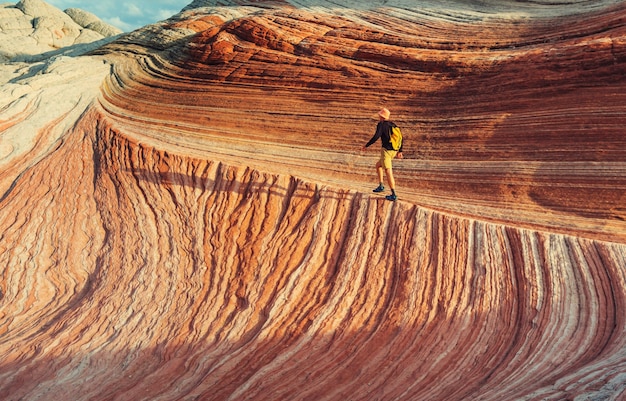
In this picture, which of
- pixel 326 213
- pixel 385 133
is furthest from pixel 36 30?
pixel 385 133

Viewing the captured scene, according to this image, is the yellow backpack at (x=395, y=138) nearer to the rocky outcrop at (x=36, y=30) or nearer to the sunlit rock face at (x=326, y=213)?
the sunlit rock face at (x=326, y=213)

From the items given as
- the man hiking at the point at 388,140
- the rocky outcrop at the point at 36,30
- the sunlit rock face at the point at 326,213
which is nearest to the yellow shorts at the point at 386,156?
the man hiking at the point at 388,140

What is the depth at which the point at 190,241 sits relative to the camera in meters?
8.73

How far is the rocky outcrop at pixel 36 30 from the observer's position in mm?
30484

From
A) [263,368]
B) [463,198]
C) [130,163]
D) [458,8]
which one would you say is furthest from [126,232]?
[458,8]

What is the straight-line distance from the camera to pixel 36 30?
1316 inches

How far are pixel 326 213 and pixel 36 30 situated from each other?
32.1m

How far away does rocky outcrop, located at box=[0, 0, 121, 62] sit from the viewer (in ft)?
100

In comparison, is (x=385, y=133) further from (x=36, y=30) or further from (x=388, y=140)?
(x=36, y=30)

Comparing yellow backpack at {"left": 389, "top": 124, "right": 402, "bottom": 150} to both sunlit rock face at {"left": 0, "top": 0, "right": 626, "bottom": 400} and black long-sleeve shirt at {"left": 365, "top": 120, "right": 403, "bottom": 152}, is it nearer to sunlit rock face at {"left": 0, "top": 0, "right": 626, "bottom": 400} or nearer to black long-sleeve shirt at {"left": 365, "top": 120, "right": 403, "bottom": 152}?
black long-sleeve shirt at {"left": 365, "top": 120, "right": 403, "bottom": 152}

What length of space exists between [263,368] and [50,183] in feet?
22.1

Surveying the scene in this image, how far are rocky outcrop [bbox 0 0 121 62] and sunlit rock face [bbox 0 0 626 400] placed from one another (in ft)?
60.6

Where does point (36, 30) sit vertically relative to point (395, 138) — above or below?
below

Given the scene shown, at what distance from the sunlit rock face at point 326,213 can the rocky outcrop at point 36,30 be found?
1846cm
